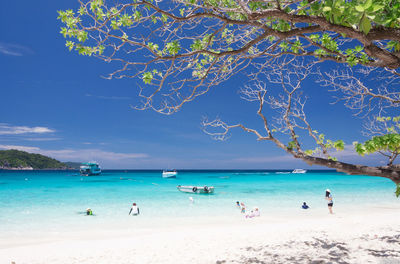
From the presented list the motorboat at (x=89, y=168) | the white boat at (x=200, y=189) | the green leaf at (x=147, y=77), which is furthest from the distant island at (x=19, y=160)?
the green leaf at (x=147, y=77)

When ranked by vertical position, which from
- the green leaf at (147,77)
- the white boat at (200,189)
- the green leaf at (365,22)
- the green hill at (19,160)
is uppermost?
the green hill at (19,160)

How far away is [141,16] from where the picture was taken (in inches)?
170

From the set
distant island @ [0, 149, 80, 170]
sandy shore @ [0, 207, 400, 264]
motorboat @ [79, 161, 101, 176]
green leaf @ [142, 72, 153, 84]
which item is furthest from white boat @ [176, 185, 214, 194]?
distant island @ [0, 149, 80, 170]

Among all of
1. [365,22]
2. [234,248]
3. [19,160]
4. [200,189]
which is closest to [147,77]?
[365,22]

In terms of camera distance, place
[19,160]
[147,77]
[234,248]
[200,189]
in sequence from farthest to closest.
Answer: [19,160], [200,189], [234,248], [147,77]

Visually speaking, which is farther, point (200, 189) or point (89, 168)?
point (89, 168)

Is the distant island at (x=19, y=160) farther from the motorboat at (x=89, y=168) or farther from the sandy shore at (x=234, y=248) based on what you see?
the sandy shore at (x=234, y=248)

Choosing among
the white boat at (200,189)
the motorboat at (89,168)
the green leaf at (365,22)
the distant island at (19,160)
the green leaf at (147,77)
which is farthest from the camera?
the distant island at (19,160)

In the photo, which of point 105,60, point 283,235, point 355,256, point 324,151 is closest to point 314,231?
point 283,235

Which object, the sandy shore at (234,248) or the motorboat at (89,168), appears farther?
the motorboat at (89,168)

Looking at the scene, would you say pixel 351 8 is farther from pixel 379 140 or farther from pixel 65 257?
pixel 65 257

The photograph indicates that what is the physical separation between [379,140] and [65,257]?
892 cm

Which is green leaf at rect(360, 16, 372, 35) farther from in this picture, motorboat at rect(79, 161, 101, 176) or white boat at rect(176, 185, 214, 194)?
motorboat at rect(79, 161, 101, 176)

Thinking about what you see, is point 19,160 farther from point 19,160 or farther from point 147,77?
point 147,77
